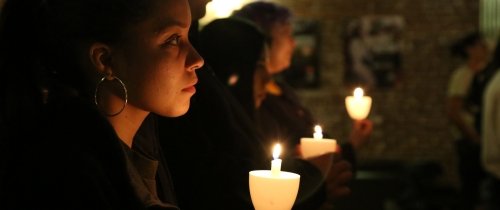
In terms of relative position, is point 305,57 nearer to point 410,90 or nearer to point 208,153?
point 410,90

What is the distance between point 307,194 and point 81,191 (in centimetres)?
110

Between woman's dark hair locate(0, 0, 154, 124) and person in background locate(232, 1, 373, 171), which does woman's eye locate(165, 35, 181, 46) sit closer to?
woman's dark hair locate(0, 0, 154, 124)

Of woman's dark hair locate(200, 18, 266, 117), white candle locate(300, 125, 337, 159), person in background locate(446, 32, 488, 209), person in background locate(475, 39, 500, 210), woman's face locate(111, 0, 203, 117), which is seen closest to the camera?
woman's face locate(111, 0, 203, 117)

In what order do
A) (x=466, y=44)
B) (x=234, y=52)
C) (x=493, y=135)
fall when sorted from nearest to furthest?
(x=234, y=52)
(x=493, y=135)
(x=466, y=44)

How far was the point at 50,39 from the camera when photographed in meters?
1.30

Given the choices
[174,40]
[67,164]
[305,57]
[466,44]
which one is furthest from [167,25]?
[305,57]

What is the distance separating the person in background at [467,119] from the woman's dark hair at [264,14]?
119 inches

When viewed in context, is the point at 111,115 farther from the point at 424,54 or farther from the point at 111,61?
the point at 424,54

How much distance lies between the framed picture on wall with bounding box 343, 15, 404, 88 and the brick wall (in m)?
0.10

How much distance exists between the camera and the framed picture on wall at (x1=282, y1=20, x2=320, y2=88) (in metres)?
7.74

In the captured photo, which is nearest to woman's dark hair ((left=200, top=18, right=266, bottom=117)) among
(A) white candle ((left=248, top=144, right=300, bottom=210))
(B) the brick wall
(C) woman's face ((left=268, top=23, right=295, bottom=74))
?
(C) woman's face ((left=268, top=23, right=295, bottom=74))

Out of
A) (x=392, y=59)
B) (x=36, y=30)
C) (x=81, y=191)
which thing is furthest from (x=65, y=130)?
(x=392, y=59)

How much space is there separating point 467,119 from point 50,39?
577 cm

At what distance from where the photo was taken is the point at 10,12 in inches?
50.2
